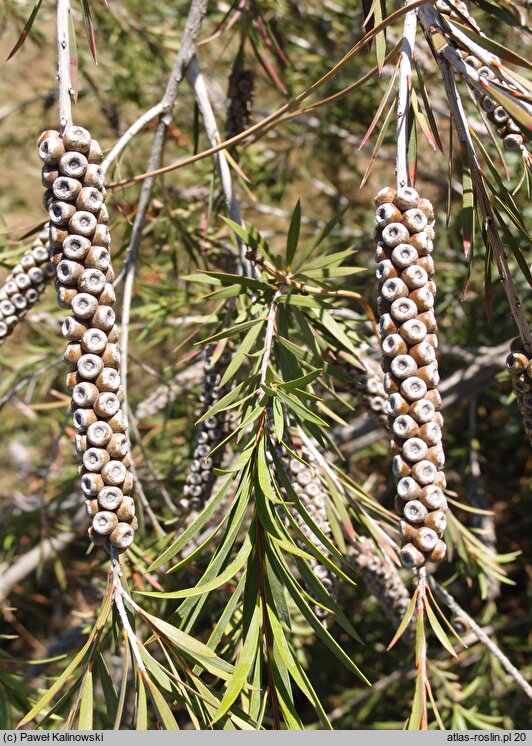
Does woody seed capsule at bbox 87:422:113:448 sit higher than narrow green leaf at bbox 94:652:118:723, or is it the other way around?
woody seed capsule at bbox 87:422:113:448

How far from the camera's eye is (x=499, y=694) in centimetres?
140

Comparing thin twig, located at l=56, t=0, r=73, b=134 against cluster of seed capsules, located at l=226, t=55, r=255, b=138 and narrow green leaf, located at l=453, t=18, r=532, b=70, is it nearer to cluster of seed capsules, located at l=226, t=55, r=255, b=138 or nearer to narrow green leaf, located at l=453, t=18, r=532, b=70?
narrow green leaf, located at l=453, t=18, r=532, b=70

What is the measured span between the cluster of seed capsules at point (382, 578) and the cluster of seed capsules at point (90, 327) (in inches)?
16.6

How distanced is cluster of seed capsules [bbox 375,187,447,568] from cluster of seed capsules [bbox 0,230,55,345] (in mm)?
408

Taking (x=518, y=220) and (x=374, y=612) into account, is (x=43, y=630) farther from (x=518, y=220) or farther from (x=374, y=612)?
(x=518, y=220)

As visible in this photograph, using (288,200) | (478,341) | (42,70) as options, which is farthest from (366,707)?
(42,70)

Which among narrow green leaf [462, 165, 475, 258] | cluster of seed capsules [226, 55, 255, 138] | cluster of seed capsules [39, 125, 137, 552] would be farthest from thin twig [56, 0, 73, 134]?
cluster of seed capsules [226, 55, 255, 138]

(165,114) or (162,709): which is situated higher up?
(165,114)

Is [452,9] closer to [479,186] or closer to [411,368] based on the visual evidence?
[479,186]

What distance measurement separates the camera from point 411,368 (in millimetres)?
488

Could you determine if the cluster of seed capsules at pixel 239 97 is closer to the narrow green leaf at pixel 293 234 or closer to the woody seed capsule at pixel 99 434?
the narrow green leaf at pixel 293 234

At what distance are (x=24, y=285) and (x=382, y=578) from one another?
0.55 meters

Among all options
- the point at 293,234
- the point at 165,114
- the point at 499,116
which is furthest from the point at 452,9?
the point at 165,114

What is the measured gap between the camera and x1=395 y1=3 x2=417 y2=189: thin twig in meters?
0.53
